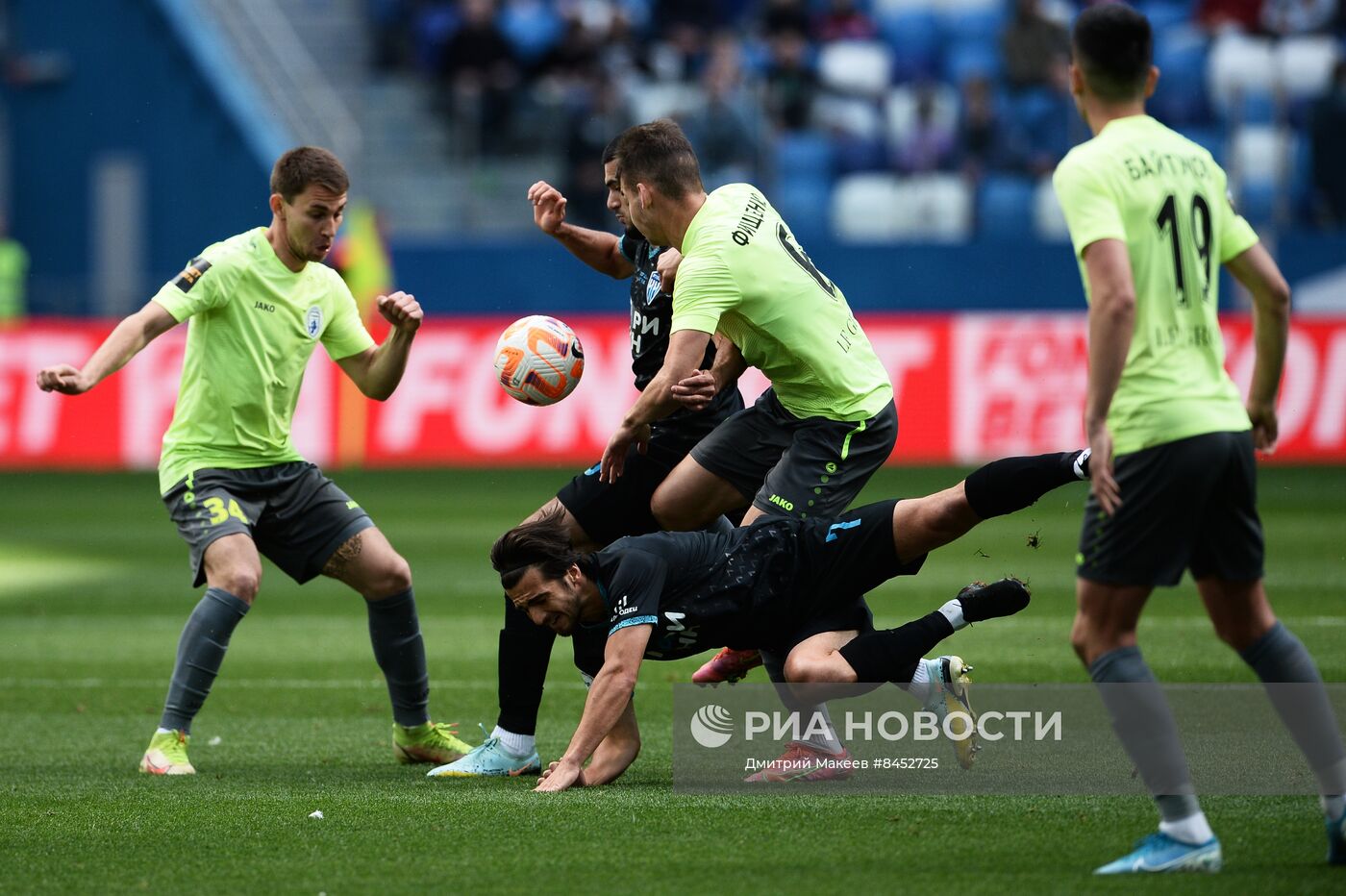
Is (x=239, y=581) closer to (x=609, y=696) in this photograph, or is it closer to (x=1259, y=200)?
(x=609, y=696)

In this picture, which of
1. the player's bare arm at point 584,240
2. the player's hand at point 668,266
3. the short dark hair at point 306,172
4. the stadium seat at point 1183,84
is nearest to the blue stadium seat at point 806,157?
the stadium seat at point 1183,84

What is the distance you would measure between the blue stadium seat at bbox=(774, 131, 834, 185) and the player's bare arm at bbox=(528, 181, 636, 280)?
12880 mm

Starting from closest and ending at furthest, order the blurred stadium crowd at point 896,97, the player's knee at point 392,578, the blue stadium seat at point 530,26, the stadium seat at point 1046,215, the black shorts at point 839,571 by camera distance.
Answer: the black shorts at point 839,571, the player's knee at point 392,578, the blurred stadium crowd at point 896,97, the stadium seat at point 1046,215, the blue stadium seat at point 530,26

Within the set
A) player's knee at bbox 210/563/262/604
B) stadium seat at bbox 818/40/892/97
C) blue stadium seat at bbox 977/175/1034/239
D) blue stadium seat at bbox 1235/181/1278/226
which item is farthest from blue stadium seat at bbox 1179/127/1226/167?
player's knee at bbox 210/563/262/604

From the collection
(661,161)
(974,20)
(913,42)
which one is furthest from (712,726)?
(974,20)

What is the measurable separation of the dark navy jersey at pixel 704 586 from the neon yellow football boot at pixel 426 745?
1.05 meters

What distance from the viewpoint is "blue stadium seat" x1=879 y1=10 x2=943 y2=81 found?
21.6m

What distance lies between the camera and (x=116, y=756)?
6.82 meters

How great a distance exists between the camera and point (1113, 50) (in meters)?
4.44

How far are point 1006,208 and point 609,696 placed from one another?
1482 cm

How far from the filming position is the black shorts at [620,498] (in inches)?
272

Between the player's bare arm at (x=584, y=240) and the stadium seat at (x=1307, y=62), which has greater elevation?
the stadium seat at (x=1307, y=62)

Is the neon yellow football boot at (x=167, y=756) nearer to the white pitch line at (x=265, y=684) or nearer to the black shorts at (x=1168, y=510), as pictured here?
the white pitch line at (x=265, y=684)

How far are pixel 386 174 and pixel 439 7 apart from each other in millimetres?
2447
